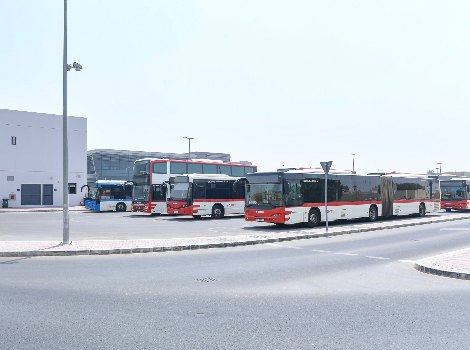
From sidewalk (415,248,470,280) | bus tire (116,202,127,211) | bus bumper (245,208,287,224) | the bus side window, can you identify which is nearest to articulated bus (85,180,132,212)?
bus tire (116,202,127,211)

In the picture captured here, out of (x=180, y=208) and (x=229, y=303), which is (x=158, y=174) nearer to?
(x=180, y=208)

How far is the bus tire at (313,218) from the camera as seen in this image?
75.1ft

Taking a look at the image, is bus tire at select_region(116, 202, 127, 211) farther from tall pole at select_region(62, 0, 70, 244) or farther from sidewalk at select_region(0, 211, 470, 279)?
sidewalk at select_region(0, 211, 470, 279)

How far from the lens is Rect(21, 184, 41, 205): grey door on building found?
50500 millimetres

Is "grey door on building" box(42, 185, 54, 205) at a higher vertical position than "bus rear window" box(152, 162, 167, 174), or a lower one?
lower

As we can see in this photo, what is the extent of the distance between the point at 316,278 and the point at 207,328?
4.38 meters

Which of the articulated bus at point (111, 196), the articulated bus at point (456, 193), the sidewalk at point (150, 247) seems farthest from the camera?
the articulated bus at point (111, 196)

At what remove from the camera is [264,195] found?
73.4 ft

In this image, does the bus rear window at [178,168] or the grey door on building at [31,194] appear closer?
the bus rear window at [178,168]

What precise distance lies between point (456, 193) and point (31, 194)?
41422 millimetres

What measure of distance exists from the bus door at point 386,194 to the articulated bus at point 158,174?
9.96m

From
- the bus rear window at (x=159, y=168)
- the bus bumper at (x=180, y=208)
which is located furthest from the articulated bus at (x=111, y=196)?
the bus bumper at (x=180, y=208)

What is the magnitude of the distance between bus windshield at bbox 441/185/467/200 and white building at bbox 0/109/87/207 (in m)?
36.1

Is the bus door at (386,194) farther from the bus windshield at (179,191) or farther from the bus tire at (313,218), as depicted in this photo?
the bus windshield at (179,191)
